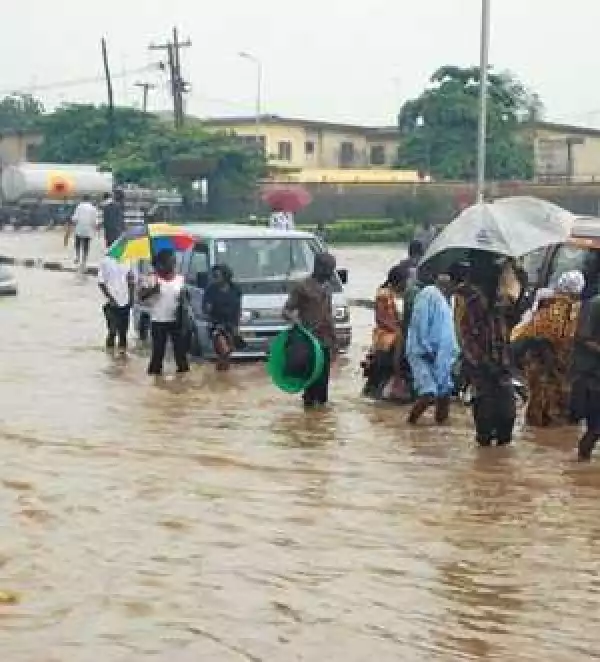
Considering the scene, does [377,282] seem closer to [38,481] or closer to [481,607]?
[38,481]

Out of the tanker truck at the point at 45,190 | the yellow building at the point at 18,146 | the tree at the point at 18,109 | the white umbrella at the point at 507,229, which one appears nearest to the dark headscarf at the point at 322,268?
the white umbrella at the point at 507,229

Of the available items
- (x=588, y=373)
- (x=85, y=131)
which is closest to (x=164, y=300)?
(x=588, y=373)

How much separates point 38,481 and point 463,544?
10.1 ft

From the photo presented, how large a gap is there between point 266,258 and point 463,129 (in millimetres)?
47100

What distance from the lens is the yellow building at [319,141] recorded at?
76375mm

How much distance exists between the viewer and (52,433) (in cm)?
1205

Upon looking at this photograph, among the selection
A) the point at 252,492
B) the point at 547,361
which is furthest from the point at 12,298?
the point at 252,492

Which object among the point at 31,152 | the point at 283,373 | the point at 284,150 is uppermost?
the point at 284,150

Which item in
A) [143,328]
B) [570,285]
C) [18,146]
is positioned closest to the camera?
[570,285]

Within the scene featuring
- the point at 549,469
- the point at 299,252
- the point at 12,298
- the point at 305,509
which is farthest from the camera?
the point at 12,298

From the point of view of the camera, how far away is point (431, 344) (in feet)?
39.4

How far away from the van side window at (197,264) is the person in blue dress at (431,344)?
17.0 ft

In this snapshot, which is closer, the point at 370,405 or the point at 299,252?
the point at 370,405

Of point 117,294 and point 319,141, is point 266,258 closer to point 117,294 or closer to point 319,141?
point 117,294
